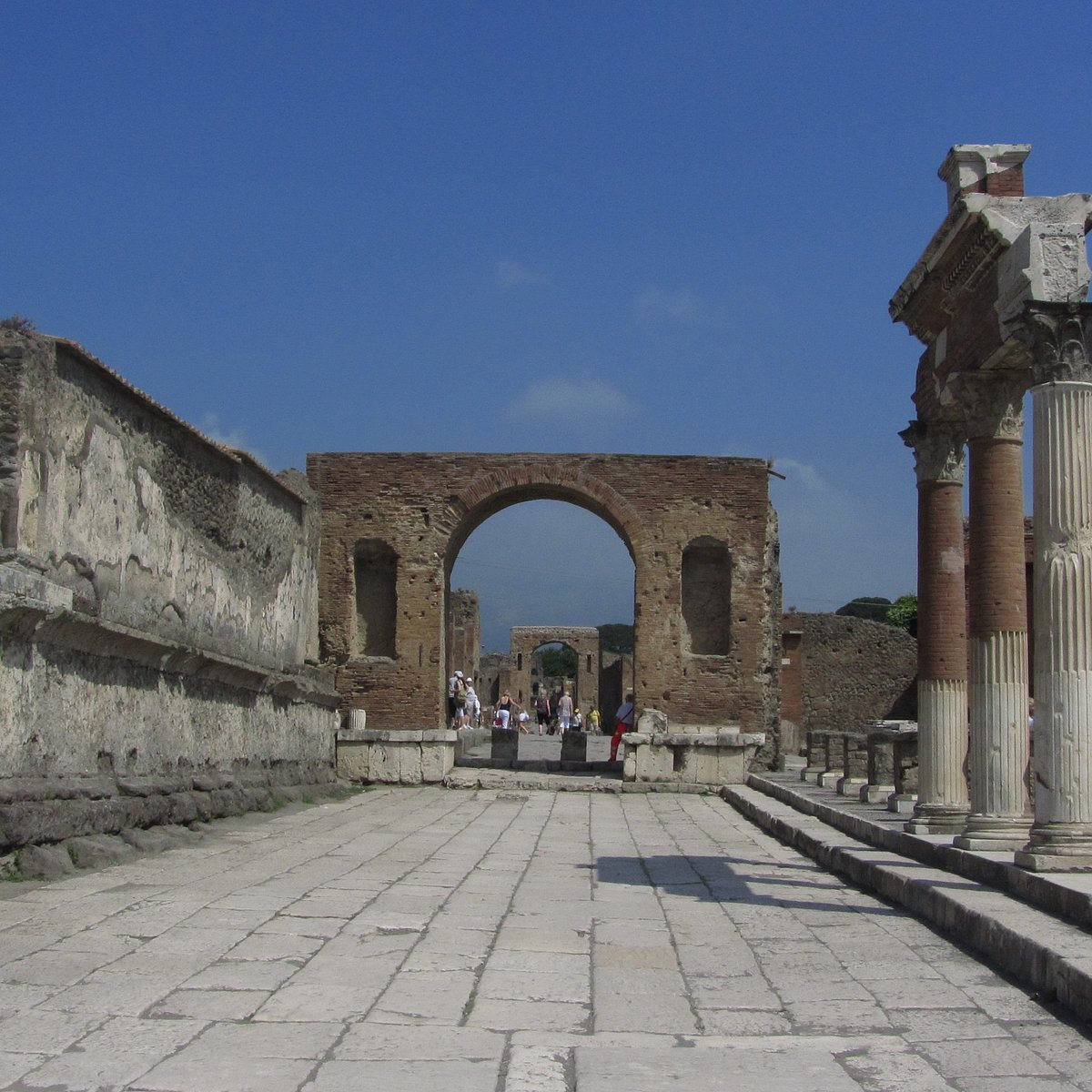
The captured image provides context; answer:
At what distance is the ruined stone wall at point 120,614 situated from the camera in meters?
7.68

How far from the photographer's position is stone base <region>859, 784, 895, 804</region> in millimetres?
13164

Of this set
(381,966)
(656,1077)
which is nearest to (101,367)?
(381,966)

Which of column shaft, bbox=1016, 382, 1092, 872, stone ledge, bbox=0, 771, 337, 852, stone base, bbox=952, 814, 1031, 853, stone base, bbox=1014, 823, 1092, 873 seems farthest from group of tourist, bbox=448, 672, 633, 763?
stone base, bbox=1014, 823, 1092, 873

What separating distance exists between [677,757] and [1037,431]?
1039cm

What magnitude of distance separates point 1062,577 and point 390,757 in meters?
11.2

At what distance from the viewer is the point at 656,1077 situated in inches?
153

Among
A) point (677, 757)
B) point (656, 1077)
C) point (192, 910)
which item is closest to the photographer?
point (656, 1077)

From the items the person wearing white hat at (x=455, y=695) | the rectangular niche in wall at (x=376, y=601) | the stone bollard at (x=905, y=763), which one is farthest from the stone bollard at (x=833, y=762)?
the person wearing white hat at (x=455, y=695)

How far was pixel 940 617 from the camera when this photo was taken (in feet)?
33.5

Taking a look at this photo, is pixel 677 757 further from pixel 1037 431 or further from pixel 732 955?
pixel 732 955

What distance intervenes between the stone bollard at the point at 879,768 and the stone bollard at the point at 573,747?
23.6 ft

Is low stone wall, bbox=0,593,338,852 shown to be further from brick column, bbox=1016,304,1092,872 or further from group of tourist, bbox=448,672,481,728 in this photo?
group of tourist, bbox=448,672,481,728

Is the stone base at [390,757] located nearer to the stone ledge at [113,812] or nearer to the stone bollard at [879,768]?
the stone ledge at [113,812]

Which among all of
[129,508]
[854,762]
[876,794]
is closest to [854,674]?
[854,762]
